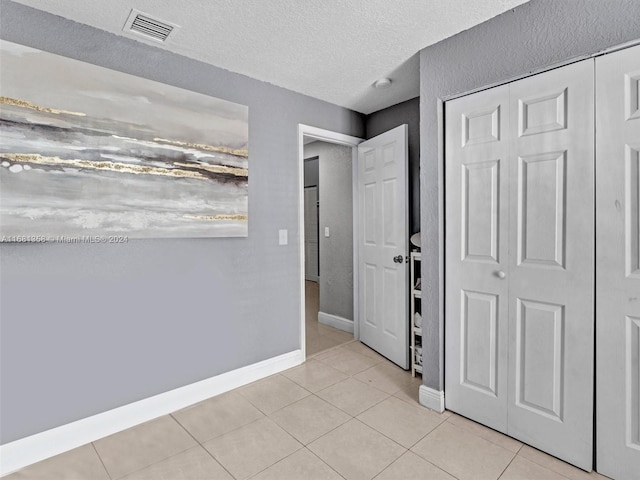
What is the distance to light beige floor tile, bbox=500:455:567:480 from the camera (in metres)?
1.61

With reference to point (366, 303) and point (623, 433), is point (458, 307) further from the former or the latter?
point (366, 303)

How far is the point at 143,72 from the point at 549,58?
229 cm

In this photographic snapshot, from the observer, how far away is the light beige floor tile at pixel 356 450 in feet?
5.52

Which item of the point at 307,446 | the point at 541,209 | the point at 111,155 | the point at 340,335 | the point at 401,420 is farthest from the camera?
the point at 340,335

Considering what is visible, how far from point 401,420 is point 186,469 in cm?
123

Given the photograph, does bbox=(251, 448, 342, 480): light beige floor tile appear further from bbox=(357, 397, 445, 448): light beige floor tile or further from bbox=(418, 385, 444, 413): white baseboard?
bbox=(418, 385, 444, 413): white baseboard

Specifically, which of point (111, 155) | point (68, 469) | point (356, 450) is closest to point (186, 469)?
point (68, 469)

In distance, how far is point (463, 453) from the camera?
5.88 feet

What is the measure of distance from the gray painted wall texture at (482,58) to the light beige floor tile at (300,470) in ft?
3.04

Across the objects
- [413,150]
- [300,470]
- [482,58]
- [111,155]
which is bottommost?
[300,470]

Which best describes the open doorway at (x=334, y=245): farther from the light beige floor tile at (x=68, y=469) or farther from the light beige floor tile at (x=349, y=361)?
the light beige floor tile at (x=68, y=469)

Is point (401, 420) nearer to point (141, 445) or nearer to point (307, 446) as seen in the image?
point (307, 446)

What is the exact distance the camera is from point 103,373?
6.50 ft

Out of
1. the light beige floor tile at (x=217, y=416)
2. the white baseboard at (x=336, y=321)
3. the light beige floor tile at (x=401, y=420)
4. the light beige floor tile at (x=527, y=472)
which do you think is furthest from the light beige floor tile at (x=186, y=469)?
the white baseboard at (x=336, y=321)
